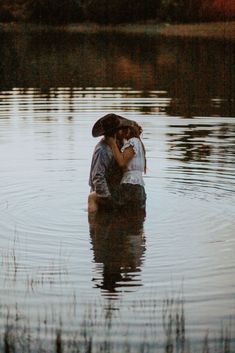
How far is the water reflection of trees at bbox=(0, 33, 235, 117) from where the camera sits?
31156 mm

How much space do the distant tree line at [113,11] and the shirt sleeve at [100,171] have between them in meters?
65.5

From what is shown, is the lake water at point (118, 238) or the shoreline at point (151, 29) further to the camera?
the shoreline at point (151, 29)

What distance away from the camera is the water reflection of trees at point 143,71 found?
3116cm

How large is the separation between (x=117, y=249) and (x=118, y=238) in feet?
2.04

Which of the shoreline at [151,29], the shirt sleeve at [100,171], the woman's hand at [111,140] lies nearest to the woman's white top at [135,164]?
the woman's hand at [111,140]

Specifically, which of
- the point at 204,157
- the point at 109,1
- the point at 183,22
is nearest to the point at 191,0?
the point at 183,22

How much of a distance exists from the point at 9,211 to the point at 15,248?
7.24ft

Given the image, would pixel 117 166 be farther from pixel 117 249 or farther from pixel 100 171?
pixel 117 249

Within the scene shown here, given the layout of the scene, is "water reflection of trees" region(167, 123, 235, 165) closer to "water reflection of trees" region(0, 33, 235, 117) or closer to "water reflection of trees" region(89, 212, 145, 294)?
"water reflection of trees" region(0, 33, 235, 117)

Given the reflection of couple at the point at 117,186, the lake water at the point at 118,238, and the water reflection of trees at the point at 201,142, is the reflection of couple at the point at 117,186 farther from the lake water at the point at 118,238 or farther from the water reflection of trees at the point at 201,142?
the water reflection of trees at the point at 201,142

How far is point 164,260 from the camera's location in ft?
36.1

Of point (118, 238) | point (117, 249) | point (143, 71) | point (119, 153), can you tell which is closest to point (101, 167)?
point (119, 153)

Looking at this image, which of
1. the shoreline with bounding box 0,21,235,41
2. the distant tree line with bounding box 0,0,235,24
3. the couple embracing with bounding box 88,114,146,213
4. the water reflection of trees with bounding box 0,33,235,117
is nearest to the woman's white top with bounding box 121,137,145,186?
the couple embracing with bounding box 88,114,146,213

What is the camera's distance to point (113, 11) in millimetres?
88938
